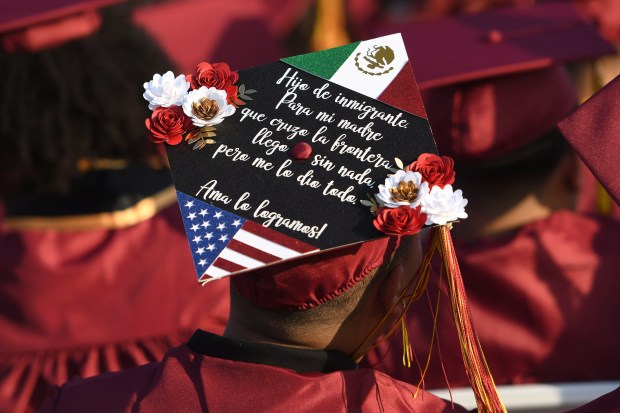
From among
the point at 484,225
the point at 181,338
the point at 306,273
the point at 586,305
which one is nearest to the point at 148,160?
the point at 181,338

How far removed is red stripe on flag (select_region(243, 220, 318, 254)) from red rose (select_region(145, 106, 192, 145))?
20cm

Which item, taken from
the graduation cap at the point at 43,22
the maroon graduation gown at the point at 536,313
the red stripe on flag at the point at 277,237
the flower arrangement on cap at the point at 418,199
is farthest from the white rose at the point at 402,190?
the graduation cap at the point at 43,22

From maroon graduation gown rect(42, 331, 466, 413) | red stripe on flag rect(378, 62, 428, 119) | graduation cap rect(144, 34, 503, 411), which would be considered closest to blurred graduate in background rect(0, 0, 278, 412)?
maroon graduation gown rect(42, 331, 466, 413)

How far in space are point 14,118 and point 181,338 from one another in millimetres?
768

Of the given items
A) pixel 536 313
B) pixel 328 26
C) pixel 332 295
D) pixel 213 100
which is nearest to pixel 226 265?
pixel 332 295

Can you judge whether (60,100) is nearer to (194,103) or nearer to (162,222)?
(162,222)

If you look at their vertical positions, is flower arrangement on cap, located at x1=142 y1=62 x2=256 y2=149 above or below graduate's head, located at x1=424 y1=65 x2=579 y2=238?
above

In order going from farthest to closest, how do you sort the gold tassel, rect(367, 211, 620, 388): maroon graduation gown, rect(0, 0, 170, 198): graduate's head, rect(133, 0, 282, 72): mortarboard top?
the gold tassel < rect(133, 0, 282, 72): mortarboard top < rect(0, 0, 170, 198): graduate's head < rect(367, 211, 620, 388): maroon graduation gown

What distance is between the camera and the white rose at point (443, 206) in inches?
67.4

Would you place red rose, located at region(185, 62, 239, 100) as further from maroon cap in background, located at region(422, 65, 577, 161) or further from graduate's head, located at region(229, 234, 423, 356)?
maroon cap in background, located at region(422, 65, 577, 161)

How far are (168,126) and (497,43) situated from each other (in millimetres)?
1312

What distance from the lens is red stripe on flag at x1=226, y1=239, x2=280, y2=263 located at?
1.75 metres

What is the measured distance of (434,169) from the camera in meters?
1.75

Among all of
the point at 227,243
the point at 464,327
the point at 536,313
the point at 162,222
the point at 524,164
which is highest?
the point at 227,243
